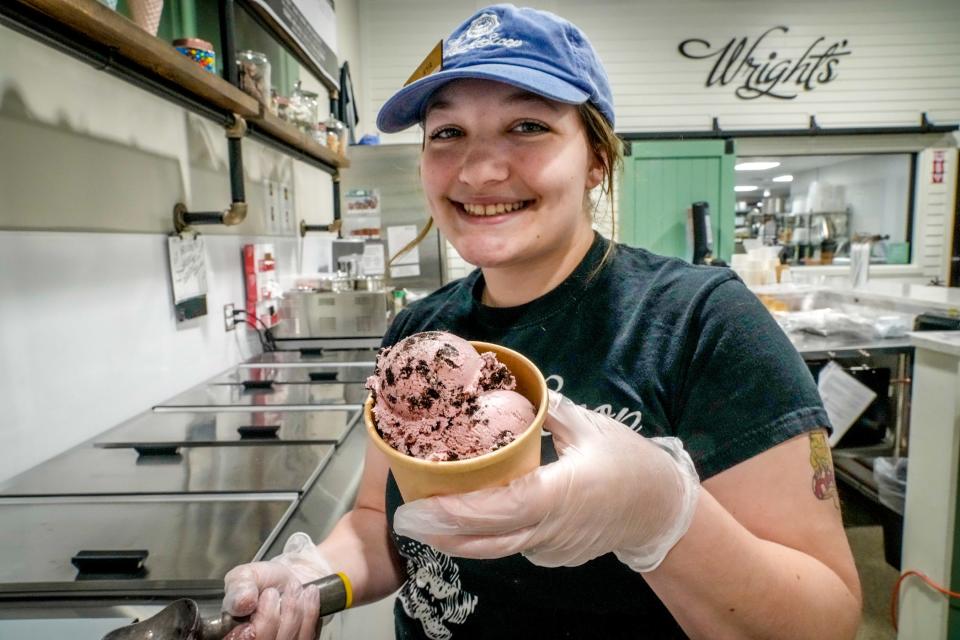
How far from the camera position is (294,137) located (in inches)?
98.7

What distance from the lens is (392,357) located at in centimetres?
70

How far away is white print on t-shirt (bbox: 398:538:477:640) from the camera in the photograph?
0.97 metres

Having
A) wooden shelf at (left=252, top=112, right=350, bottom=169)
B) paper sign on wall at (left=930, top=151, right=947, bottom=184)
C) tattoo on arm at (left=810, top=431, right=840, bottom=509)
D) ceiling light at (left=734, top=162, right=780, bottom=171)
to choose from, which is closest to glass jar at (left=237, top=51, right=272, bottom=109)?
wooden shelf at (left=252, top=112, right=350, bottom=169)

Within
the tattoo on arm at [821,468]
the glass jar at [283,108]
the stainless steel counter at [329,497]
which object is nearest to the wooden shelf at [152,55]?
the glass jar at [283,108]

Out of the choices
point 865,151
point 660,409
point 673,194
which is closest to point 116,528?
point 660,409

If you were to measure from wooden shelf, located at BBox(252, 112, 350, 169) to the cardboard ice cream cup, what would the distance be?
1.85 meters

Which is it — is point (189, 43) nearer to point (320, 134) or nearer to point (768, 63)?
point (320, 134)

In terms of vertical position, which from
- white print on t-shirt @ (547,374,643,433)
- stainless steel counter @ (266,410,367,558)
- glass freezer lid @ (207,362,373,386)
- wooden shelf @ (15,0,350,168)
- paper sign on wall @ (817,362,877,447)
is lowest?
paper sign on wall @ (817,362,877,447)

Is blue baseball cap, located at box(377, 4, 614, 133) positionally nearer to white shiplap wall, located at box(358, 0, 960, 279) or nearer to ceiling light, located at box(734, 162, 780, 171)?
white shiplap wall, located at box(358, 0, 960, 279)

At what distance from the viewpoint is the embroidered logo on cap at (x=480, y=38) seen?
0.86m

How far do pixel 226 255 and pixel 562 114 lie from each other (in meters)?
1.90

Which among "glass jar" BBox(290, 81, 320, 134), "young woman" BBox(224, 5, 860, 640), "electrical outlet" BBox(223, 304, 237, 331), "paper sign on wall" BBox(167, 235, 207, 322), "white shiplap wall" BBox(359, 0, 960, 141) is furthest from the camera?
"white shiplap wall" BBox(359, 0, 960, 141)

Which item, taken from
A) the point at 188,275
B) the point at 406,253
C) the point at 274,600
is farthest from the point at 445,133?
the point at 406,253

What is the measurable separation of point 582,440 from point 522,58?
0.59 meters
